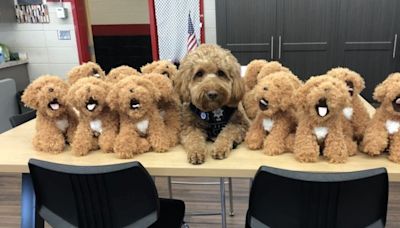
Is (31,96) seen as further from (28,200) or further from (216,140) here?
(216,140)

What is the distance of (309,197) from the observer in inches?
38.0

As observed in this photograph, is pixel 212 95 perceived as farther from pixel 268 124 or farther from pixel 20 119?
pixel 20 119

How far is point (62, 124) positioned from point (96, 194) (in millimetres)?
439

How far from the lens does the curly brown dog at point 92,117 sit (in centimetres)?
124

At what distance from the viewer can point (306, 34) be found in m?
3.88

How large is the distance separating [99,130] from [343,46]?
337cm

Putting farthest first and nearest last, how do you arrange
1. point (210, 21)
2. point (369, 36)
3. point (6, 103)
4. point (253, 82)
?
1. point (210, 21)
2. point (369, 36)
3. point (6, 103)
4. point (253, 82)

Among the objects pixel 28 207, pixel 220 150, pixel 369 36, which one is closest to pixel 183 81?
pixel 220 150

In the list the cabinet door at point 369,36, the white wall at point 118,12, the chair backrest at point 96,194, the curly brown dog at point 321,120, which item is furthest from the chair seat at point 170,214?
the white wall at point 118,12

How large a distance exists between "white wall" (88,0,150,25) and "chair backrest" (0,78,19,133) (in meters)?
2.99

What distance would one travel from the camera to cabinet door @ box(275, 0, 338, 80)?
12.4ft

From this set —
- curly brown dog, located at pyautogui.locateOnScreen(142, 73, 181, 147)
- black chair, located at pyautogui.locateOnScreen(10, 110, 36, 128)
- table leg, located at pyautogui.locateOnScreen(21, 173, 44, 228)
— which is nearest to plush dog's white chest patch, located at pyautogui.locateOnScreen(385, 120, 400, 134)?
curly brown dog, located at pyautogui.locateOnScreen(142, 73, 181, 147)

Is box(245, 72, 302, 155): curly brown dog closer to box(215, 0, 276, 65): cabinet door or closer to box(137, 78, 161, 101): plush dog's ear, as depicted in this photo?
box(137, 78, 161, 101): plush dog's ear

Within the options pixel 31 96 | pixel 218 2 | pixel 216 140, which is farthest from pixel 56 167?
pixel 218 2
